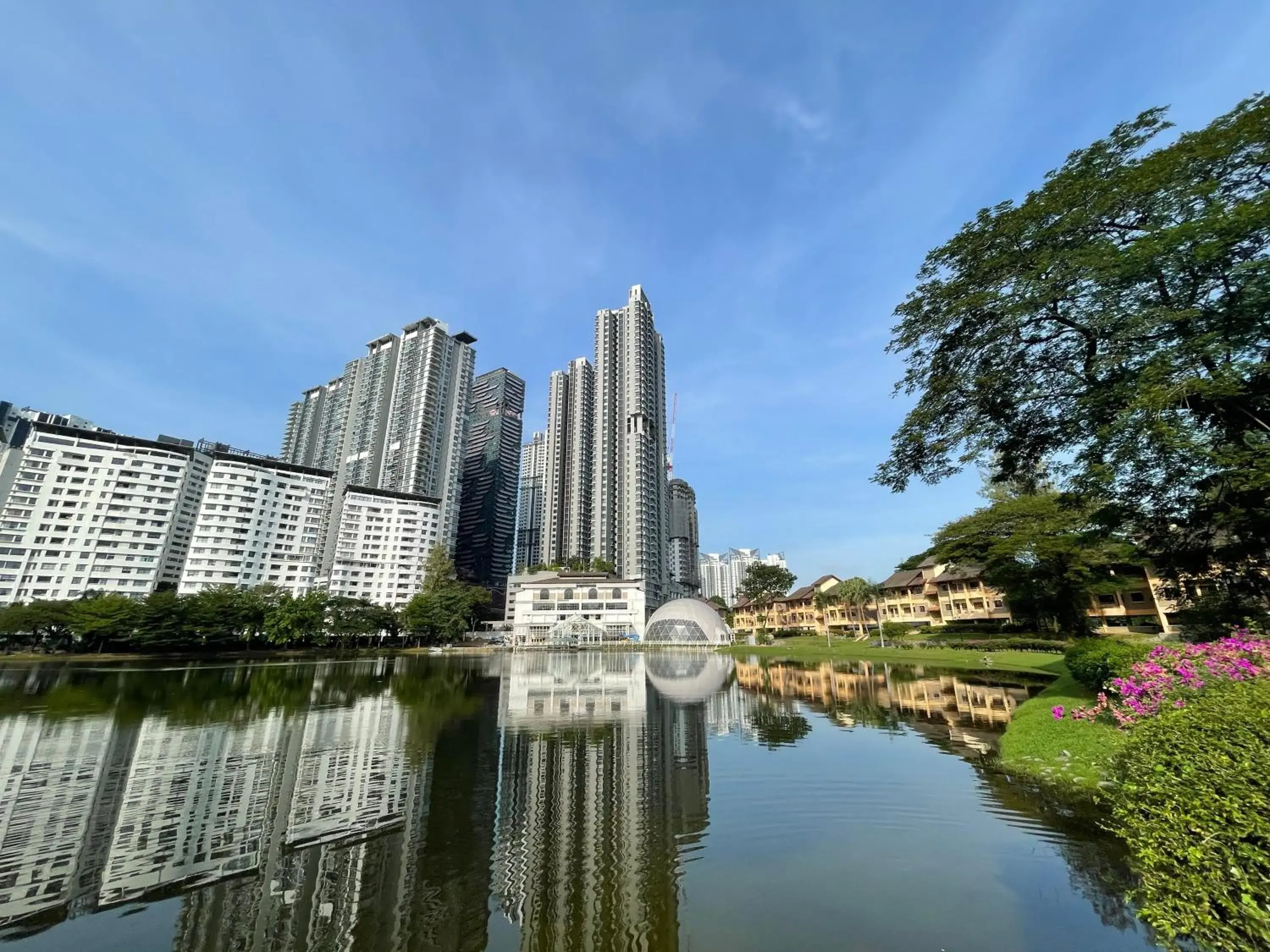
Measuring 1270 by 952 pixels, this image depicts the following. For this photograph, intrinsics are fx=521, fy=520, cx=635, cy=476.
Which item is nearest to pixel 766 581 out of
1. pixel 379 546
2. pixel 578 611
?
pixel 578 611

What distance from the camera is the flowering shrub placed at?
8891 mm

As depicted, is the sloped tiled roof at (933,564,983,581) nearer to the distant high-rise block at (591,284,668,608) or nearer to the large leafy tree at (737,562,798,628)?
the large leafy tree at (737,562,798,628)

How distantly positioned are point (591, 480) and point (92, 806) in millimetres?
135012

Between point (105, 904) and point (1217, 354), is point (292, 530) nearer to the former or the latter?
point (105, 904)

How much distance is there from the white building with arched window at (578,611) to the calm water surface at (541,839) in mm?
86630

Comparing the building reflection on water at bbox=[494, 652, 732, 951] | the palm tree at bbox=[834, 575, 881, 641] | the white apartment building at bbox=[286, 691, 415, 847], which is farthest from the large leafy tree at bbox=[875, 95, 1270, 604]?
the palm tree at bbox=[834, 575, 881, 641]

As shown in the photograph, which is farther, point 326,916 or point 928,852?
point 928,852

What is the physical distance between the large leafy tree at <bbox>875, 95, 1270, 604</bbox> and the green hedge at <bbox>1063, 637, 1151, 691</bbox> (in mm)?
3085

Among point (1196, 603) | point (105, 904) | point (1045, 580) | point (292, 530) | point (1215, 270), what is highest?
point (292, 530)

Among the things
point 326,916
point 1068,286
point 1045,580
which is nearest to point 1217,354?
point 1068,286

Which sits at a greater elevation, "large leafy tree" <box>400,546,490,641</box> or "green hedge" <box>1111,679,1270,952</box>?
"large leafy tree" <box>400,546,490,641</box>

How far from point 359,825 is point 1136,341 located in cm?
2303

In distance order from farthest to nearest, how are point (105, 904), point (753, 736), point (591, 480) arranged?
point (591, 480) < point (753, 736) < point (105, 904)

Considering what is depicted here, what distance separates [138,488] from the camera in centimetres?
9294
